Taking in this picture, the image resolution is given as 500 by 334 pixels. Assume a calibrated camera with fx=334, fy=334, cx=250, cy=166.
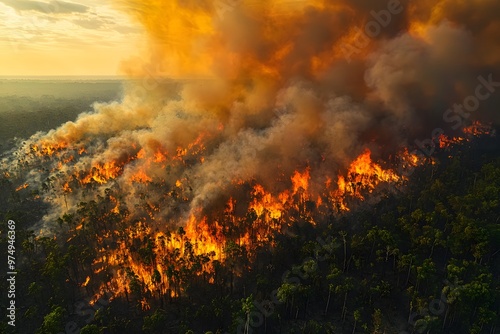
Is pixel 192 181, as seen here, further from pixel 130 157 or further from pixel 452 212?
pixel 452 212

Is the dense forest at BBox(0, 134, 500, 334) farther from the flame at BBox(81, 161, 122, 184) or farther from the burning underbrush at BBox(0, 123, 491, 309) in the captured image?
the flame at BBox(81, 161, 122, 184)

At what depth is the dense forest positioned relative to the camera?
207ft

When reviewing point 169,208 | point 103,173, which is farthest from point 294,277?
point 103,173

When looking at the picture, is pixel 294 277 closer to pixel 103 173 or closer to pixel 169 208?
pixel 169 208

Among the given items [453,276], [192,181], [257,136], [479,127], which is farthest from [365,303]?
[479,127]

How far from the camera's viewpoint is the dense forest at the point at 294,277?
63.0m

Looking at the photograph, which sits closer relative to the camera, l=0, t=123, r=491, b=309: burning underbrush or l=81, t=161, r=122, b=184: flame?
l=0, t=123, r=491, b=309: burning underbrush

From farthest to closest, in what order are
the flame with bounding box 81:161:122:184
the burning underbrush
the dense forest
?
the flame with bounding box 81:161:122:184, the burning underbrush, the dense forest

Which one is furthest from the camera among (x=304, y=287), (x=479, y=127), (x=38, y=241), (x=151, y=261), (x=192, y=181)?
(x=479, y=127)

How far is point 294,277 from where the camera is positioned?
235ft

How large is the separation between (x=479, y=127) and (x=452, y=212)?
92.1 meters

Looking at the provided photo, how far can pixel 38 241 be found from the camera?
8438 centimetres

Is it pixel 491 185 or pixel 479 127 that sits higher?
pixel 479 127

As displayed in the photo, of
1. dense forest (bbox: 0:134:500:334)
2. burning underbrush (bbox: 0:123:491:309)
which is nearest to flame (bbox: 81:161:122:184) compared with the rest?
burning underbrush (bbox: 0:123:491:309)
